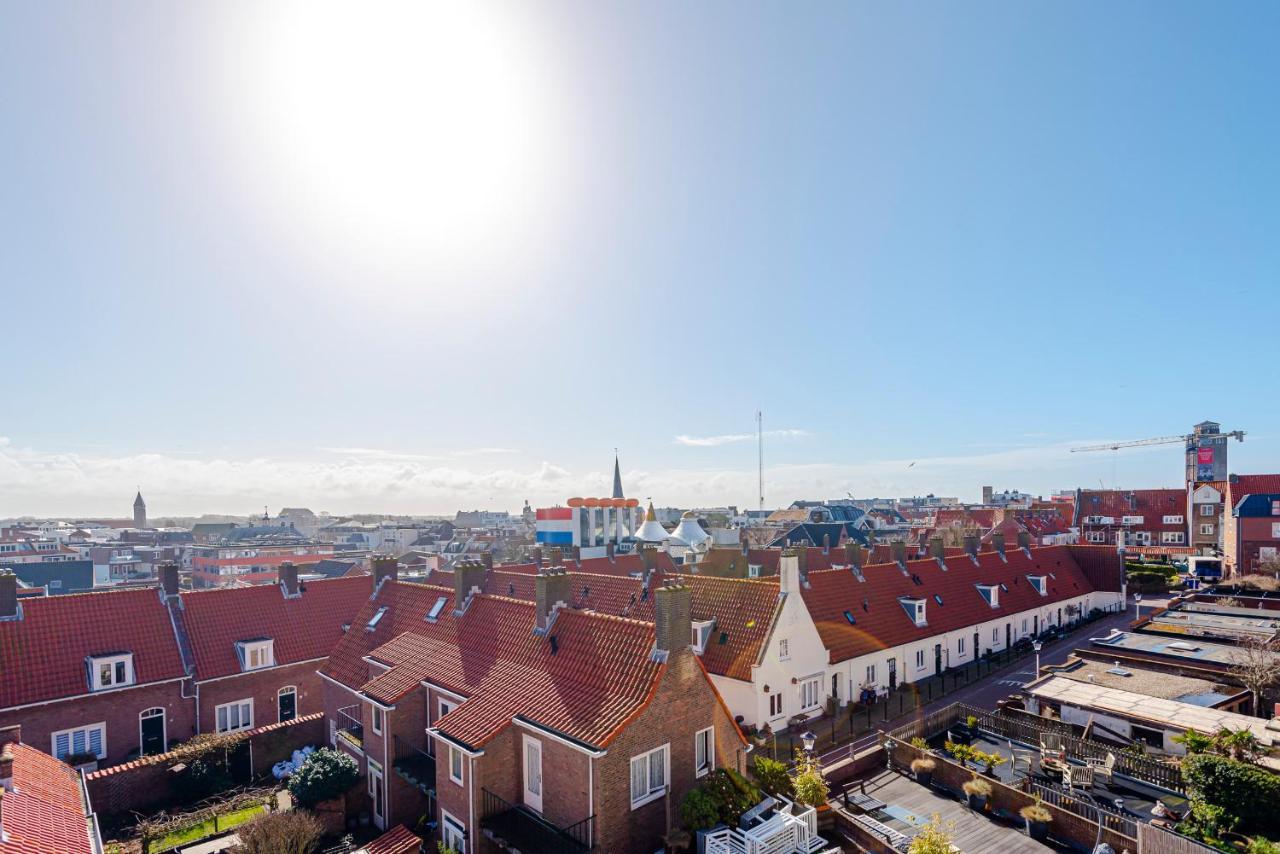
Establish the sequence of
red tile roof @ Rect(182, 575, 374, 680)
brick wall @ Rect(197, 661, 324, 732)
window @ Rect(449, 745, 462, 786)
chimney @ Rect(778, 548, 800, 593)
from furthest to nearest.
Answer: red tile roof @ Rect(182, 575, 374, 680) < brick wall @ Rect(197, 661, 324, 732) < chimney @ Rect(778, 548, 800, 593) < window @ Rect(449, 745, 462, 786)

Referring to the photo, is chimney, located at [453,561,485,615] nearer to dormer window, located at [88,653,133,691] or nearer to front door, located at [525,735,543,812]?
front door, located at [525,735,543,812]

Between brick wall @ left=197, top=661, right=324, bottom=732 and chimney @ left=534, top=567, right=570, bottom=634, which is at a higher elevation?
chimney @ left=534, top=567, right=570, bottom=634

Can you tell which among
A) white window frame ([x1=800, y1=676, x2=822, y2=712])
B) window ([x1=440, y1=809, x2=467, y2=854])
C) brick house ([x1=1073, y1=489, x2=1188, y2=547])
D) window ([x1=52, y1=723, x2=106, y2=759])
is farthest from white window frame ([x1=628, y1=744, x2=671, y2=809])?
brick house ([x1=1073, y1=489, x2=1188, y2=547])

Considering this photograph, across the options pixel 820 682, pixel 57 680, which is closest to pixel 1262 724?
pixel 820 682

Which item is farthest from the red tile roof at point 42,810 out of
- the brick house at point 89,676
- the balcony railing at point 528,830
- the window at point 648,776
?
the window at point 648,776

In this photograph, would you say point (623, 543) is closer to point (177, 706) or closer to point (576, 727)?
point (177, 706)

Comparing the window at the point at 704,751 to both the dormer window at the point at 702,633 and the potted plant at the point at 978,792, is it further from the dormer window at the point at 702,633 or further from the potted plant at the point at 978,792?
the dormer window at the point at 702,633

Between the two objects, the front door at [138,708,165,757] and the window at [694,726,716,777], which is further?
the front door at [138,708,165,757]
